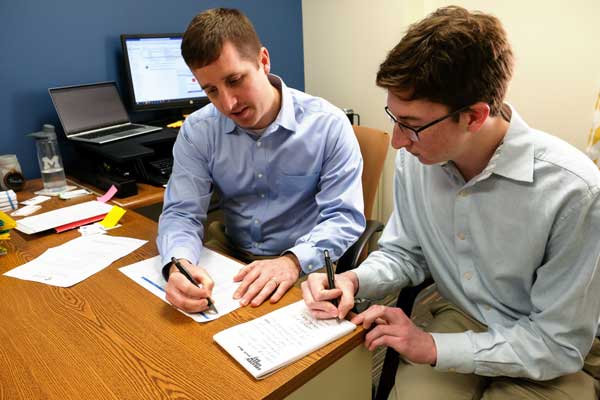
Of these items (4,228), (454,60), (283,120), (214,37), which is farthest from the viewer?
(283,120)

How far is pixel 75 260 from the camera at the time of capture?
124cm

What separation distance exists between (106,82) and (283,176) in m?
1.21

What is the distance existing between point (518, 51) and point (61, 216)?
2.21m

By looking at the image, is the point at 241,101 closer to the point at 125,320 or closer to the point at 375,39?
the point at 125,320

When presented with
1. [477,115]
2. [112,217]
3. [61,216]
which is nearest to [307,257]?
[477,115]

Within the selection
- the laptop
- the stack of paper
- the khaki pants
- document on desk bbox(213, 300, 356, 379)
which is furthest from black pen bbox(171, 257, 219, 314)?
the laptop

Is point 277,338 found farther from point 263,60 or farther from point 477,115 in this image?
point 263,60

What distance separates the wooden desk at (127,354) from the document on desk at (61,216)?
0.37 meters

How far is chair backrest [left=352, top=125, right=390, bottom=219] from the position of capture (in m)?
1.62

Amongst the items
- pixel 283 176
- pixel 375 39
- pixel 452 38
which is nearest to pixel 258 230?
pixel 283 176

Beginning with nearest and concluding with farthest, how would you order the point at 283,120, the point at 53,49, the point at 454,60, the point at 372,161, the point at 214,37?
the point at 454,60, the point at 214,37, the point at 283,120, the point at 372,161, the point at 53,49

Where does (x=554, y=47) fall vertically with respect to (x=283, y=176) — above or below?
above

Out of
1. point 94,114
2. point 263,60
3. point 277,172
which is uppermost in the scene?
point 263,60

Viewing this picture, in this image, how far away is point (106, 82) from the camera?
216cm
